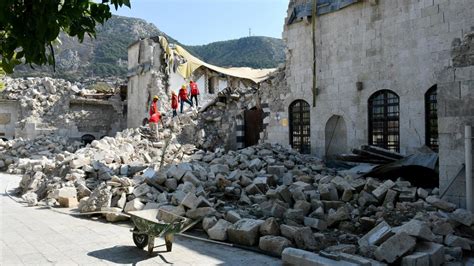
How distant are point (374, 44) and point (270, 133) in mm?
5545

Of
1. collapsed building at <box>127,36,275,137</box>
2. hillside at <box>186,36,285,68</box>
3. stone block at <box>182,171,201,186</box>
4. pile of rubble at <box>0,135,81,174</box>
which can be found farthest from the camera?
hillside at <box>186,36,285,68</box>

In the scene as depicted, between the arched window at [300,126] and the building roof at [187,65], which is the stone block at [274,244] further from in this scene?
the building roof at [187,65]

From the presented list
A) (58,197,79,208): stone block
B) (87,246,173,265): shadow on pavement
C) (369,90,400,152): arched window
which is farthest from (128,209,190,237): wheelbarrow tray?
(369,90,400,152): arched window

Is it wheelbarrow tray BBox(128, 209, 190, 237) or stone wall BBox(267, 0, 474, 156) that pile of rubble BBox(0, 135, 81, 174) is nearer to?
stone wall BBox(267, 0, 474, 156)

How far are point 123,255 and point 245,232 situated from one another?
1.84 metres

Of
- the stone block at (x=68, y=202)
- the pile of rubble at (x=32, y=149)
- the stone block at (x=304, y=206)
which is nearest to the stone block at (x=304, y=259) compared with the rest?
the stone block at (x=304, y=206)

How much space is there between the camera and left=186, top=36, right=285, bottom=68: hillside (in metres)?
68.2

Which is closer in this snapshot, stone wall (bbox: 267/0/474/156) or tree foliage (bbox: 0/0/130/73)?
tree foliage (bbox: 0/0/130/73)

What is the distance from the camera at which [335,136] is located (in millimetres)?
13781

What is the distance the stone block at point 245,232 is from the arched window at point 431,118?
23.0 feet

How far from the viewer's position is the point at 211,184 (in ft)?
29.3

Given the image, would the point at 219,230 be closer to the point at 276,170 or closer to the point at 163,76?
the point at 276,170

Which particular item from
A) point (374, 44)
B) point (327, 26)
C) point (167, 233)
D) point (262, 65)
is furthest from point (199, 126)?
point (262, 65)

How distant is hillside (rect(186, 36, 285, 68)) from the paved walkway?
195ft
